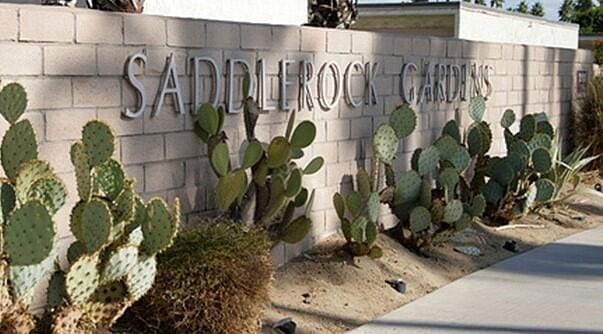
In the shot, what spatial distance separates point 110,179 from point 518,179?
6255mm

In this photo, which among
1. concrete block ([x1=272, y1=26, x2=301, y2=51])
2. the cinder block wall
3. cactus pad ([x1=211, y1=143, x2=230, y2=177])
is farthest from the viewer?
concrete block ([x1=272, y1=26, x2=301, y2=51])

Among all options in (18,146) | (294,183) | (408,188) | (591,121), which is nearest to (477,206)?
(408,188)

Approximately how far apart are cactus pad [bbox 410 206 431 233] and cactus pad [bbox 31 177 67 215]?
13.8ft

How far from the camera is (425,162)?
967 centimetres

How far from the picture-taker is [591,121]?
1516 cm

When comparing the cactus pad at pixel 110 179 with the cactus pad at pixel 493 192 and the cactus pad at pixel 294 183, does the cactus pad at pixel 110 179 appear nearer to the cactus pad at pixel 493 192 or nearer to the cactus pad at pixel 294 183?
the cactus pad at pixel 294 183

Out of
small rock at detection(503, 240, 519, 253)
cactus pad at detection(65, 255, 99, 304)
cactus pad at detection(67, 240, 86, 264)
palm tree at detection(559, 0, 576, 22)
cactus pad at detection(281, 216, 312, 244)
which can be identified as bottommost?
small rock at detection(503, 240, 519, 253)

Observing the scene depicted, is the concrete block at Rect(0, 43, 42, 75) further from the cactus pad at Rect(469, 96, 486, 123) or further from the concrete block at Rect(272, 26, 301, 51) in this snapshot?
the cactus pad at Rect(469, 96, 486, 123)

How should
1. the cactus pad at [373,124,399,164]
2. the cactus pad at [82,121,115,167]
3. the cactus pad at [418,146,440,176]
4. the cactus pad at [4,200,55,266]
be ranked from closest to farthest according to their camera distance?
the cactus pad at [4,200,55,266]
the cactus pad at [82,121,115,167]
the cactus pad at [373,124,399,164]
the cactus pad at [418,146,440,176]

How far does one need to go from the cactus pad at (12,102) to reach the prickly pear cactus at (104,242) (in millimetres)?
377

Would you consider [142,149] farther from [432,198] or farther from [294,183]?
[432,198]

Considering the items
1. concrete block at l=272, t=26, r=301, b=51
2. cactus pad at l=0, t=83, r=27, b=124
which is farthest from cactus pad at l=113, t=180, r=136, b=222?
concrete block at l=272, t=26, r=301, b=51

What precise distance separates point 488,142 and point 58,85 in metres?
6.15

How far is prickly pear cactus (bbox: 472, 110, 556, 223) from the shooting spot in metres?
10.9
